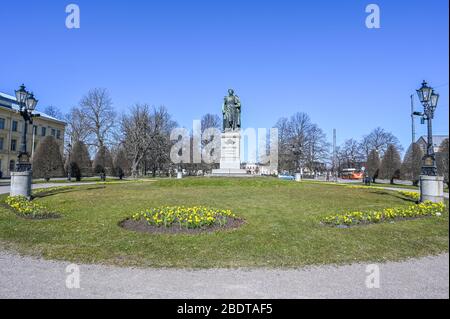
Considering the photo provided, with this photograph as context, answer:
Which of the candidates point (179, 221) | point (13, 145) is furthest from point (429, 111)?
point (13, 145)

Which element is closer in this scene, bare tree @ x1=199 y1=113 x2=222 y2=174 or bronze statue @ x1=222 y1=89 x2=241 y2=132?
bronze statue @ x1=222 y1=89 x2=241 y2=132

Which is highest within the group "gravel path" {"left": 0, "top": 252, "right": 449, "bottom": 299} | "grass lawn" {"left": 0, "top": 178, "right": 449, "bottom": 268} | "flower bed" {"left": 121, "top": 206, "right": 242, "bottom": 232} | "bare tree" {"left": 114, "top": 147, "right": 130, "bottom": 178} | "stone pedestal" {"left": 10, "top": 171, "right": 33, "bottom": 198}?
"bare tree" {"left": 114, "top": 147, "right": 130, "bottom": 178}

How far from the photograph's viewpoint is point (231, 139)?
30406mm

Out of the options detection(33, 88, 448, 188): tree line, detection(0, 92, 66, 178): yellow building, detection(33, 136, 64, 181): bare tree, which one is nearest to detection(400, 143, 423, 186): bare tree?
detection(33, 88, 448, 188): tree line

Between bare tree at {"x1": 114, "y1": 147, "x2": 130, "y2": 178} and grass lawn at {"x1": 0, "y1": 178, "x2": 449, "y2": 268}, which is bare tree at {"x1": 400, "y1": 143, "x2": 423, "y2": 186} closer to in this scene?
grass lawn at {"x1": 0, "y1": 178, "x2": 449, "y2": 268}

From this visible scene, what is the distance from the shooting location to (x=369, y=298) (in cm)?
477

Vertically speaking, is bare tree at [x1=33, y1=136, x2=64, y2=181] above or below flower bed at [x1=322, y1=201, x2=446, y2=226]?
above

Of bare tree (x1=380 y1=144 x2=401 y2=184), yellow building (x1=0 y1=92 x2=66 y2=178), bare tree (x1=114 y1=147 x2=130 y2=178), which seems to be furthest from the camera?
yellow building (x1=0 y1=92 x2=66 y2=178)

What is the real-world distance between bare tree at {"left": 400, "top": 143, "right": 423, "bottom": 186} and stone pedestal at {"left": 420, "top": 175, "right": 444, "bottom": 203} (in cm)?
3005

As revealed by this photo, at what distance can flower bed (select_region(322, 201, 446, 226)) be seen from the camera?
10.1m

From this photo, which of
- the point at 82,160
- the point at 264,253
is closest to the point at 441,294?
the point at 264,253

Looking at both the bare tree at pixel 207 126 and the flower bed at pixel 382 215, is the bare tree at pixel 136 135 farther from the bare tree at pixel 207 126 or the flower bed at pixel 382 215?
the flower bed at pixel 382 215

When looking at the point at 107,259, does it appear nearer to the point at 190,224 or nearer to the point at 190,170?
the point at 190,224
